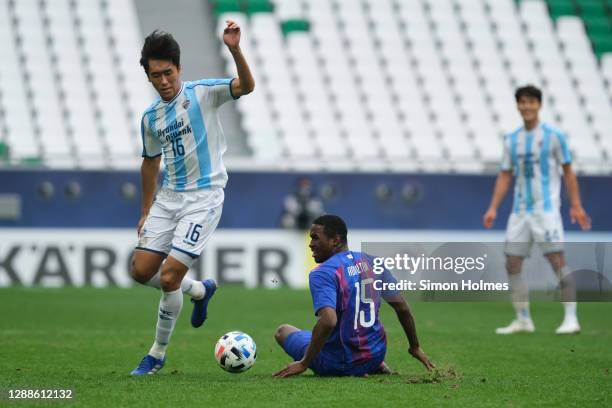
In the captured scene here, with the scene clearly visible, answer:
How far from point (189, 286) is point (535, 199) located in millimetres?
4391

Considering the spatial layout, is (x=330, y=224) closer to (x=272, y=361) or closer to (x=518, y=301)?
(x=272, y=361)

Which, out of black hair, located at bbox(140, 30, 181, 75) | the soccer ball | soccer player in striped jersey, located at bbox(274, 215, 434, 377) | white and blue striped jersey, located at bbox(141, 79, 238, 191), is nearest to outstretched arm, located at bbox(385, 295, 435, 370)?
soccer player in striped jersey, located at bbox(274, 215, 434, 377)

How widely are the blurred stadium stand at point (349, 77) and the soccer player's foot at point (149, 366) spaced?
10876 millimetres

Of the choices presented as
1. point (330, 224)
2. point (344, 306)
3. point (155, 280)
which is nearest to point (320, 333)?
point (344, 306)

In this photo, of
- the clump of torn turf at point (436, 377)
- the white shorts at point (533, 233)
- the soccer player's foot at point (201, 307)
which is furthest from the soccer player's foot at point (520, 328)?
the soccer player's foot at point (201, 307)

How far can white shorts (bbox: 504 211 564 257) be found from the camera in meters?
10.3

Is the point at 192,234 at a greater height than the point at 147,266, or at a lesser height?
greater

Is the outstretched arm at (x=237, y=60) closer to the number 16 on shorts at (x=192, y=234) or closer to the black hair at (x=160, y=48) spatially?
the black hair at (x=160, y=48)

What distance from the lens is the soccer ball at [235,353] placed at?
672cm

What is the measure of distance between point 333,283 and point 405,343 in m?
3.15

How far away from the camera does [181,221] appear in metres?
6.84

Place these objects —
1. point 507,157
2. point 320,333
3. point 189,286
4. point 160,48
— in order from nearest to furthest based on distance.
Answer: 1. point 320,333
2. point 160,48
3. point 189,286
4. point 507,157

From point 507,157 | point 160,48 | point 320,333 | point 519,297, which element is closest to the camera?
point 320,333

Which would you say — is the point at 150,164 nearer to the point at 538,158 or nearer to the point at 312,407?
the point at 312,407
